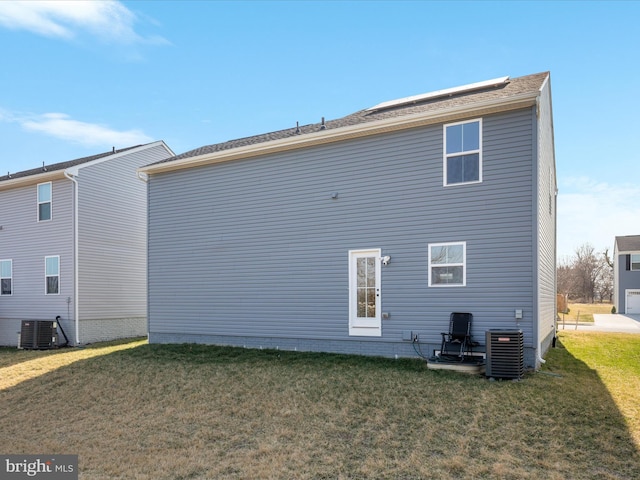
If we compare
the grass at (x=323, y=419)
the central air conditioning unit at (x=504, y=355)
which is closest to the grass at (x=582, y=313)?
the central air conditioning unit at (x=504, y=355)

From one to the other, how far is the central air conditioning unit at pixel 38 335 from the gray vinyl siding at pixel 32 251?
0.42 metres

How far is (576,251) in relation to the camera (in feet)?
172

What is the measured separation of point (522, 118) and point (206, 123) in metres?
12.3

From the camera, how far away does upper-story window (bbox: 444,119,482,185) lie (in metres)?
8.49

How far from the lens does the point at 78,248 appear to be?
545 inches

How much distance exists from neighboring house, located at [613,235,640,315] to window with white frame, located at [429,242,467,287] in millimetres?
29020

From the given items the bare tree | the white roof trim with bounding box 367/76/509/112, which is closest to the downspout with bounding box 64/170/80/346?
the white roof trim with bounding box 367/76/509/112

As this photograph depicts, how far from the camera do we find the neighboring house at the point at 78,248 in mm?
13930

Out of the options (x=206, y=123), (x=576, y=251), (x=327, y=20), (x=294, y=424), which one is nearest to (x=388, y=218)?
(x=294, y=424)

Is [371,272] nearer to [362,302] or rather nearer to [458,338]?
[362,302]

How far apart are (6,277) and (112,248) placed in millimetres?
4114

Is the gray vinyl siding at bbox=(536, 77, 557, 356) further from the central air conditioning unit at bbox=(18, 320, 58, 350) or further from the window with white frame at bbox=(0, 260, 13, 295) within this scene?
the window with white frame at bbox=(0, 260, 13, 295)

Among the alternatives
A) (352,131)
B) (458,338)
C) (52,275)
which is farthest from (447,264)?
(52,275)

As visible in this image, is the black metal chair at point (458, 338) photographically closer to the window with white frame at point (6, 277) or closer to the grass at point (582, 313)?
the grass at point (582, 313)
